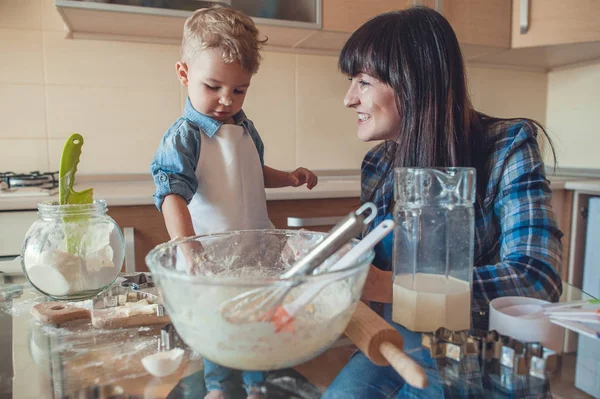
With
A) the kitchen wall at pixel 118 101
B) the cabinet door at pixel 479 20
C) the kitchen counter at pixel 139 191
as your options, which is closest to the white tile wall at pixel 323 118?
the kitchen wall at pixel 118 101

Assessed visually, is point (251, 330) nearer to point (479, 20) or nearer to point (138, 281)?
point (138, 281)

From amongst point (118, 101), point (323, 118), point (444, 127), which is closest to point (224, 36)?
point (444, 127)

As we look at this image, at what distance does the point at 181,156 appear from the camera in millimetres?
932

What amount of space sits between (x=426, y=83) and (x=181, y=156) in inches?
20.8

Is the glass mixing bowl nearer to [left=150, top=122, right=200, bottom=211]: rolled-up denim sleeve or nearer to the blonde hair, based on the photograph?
[left=150, top=122, right=200, bottom=211]: rolled-up denim sleeve

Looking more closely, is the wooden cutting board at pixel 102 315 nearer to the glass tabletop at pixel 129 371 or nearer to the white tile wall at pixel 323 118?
the glass tabletop at pixel 129 371

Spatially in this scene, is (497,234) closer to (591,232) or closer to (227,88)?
(227,88)

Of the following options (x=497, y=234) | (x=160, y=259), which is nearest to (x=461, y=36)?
(x=497, y=234)

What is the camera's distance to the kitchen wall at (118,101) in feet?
5.87

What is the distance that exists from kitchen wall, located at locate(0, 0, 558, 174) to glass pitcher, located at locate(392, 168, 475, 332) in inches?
61.8

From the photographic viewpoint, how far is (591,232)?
185 cm

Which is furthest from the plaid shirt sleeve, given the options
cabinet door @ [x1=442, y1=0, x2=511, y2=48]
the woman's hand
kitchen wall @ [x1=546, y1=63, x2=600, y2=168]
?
→ kitchen wall @ [x1=546, y1=63, x2=600, y2=168]

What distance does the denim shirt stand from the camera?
88 cm

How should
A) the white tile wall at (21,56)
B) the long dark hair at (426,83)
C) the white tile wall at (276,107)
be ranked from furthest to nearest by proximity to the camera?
the white tile wall at (276,107), the white tile wall at (21,56), the long dark hair at (426,83)
